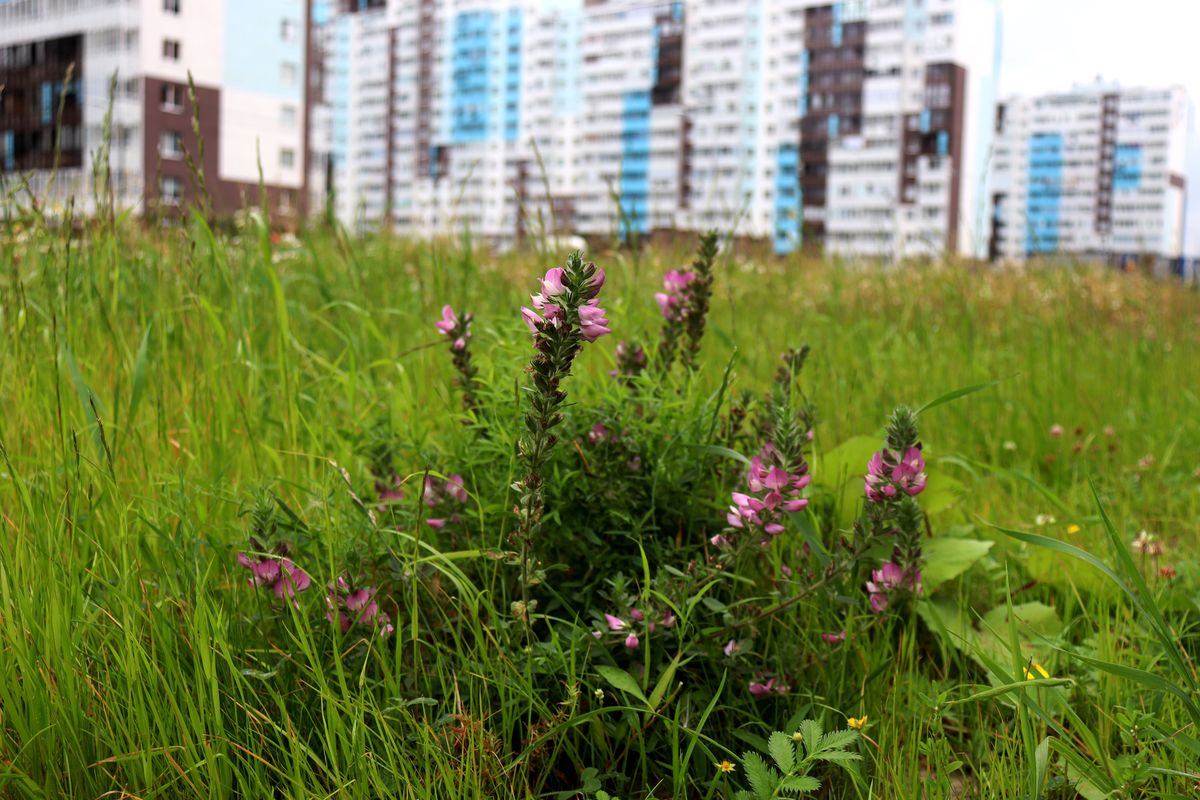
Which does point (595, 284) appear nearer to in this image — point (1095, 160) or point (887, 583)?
point (887, 583)

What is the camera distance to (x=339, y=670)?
1.27 metres

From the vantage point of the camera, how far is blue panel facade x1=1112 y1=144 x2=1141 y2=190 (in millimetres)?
137250

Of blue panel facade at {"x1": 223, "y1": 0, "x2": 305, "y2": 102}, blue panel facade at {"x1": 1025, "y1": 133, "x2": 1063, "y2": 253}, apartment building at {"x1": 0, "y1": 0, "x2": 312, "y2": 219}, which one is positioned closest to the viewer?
apartment building at {"x1": 0, "y1": 0, "x2": 312, "y2": 219}

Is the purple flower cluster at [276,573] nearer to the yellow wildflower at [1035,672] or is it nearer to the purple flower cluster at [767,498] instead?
the purple flower cluster at [767,498]

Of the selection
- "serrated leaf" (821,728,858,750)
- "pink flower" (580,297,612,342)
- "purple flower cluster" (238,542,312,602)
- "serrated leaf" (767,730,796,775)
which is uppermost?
"pink flower" (580,297,612,342)

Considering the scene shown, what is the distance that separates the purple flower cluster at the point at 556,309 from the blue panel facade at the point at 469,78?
123 m

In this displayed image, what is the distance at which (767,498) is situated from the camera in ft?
4.90

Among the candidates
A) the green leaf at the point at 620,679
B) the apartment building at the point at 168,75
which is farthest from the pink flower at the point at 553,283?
the apartment building at the point at 168,75

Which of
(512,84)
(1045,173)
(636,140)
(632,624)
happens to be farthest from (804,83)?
(632,624)

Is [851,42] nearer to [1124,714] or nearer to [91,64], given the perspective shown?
[91,64]

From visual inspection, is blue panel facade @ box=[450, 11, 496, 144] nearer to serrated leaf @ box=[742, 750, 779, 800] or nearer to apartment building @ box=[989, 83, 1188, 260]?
apartment building @ box=[989, 83, 1188, 260]

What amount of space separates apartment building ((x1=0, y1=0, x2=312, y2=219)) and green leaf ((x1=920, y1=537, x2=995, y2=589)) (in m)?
46.9

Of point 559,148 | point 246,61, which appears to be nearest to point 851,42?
point 559,148

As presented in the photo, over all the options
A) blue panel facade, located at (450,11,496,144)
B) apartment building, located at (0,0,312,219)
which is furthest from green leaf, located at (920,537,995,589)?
blue panel facade, located at (450,11,496,144)
